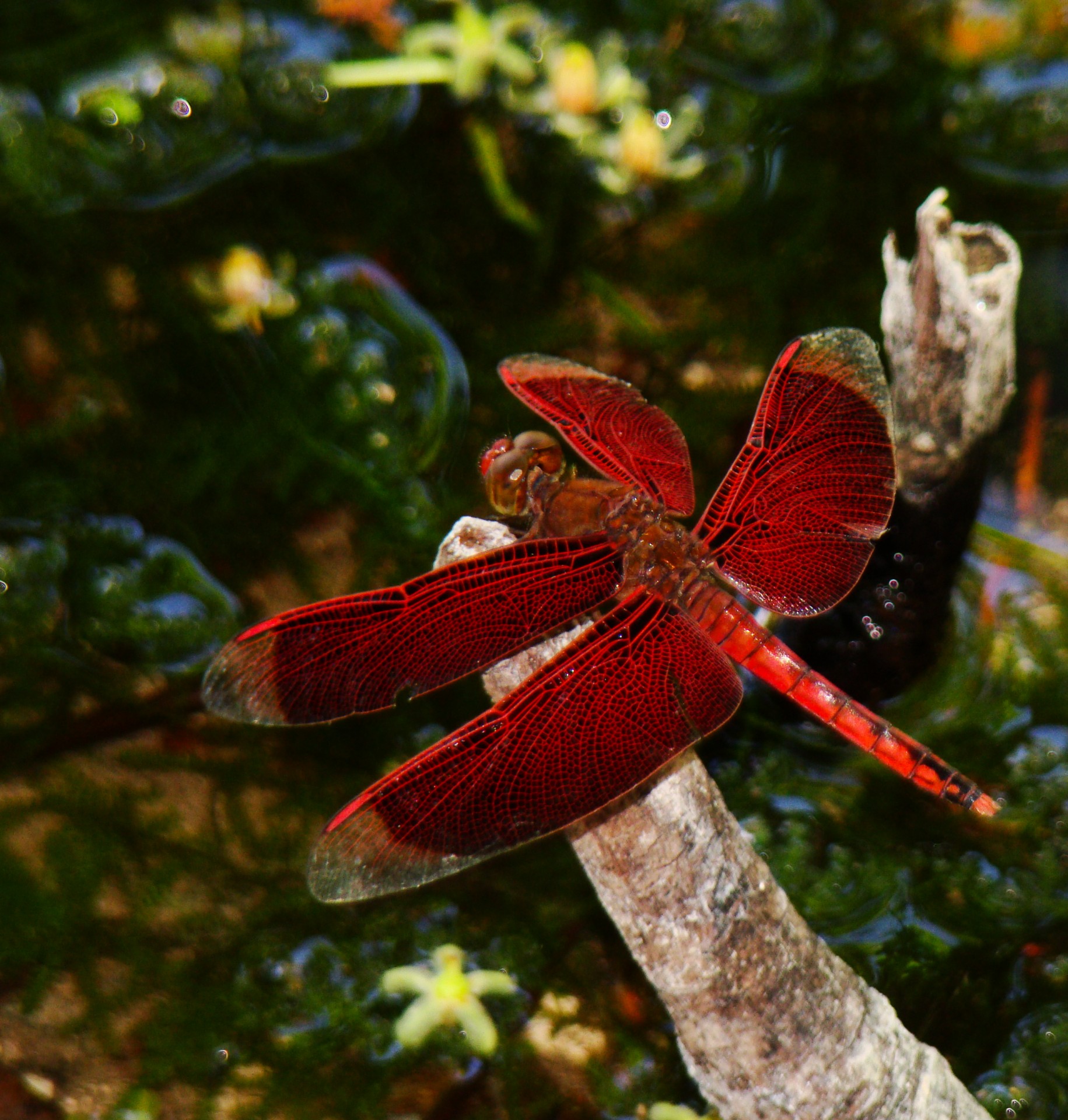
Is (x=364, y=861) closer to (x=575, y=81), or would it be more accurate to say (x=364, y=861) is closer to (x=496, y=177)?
(x=496, y=177)

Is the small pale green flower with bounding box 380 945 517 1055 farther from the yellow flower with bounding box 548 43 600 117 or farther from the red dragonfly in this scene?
the yellow flower with bounding box 548 43 600 117

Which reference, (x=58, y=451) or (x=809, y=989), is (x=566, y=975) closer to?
(x=809, y=989)

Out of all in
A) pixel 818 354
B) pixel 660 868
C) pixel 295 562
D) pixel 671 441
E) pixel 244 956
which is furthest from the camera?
pixel 295 562

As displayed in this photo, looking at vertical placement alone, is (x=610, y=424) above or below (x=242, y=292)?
below

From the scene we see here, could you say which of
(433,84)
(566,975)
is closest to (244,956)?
(566,975)

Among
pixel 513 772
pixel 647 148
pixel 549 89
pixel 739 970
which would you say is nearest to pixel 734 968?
pixel 739 970

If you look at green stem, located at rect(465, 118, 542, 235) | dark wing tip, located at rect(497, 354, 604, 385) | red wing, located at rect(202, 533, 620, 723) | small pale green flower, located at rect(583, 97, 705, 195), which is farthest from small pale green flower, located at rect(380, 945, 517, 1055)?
small pale green flower, located at rect(583, 97, 705, 195)

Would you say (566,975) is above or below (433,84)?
below

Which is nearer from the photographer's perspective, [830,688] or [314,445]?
[830,688]
